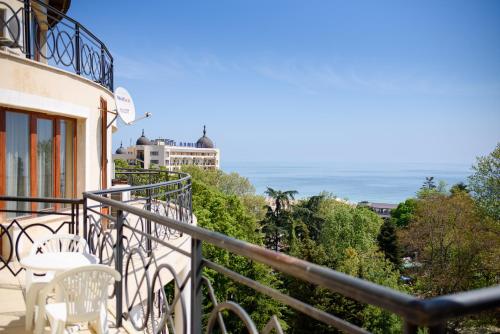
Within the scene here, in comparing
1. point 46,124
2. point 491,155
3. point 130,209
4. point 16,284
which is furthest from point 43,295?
point 491,155

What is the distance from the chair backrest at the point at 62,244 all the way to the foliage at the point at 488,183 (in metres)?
29.8

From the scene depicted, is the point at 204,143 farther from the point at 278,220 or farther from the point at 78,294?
the point at 78,294

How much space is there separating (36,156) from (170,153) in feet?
376

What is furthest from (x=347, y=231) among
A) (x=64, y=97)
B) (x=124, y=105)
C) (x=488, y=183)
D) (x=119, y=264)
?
(x=119, y=264)

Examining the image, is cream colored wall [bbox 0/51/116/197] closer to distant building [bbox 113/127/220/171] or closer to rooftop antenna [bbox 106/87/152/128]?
rooftop antenna [bbox 106/87/152/128]

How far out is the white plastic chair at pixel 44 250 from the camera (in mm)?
3941

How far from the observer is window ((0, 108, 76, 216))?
7.77 meters

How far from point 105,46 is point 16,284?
7065mm

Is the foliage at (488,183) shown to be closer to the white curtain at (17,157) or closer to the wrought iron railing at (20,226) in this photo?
the wrought iron railing at (20,226)

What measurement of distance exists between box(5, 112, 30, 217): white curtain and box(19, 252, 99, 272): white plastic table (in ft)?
14.3

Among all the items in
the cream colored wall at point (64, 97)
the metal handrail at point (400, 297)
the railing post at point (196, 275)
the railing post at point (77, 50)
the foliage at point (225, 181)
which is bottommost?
the foliage at point (225, 181)

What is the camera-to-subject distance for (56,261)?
407cm

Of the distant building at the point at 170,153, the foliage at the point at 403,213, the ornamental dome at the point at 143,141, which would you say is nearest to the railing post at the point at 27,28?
the foliage at the point at 403,213

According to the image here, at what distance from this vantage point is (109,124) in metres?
11.2
